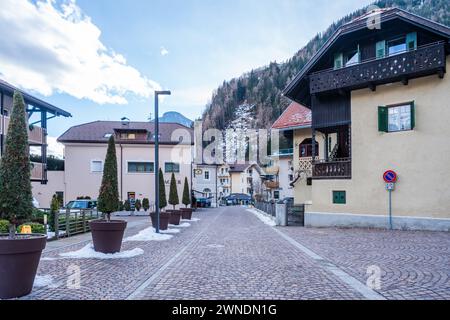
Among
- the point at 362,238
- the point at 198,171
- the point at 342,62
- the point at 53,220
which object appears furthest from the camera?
the point at 198,171

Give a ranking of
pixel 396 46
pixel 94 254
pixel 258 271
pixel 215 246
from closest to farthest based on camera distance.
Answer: pixel 258 271 < pixel 94 254 < pixel 215 246 < pixel 396 46

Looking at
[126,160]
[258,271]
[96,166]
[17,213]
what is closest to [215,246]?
[258,271]

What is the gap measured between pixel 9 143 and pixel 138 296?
3417 mm

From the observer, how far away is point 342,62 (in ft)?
64.6

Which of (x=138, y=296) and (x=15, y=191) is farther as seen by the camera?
(x=15, y=191)

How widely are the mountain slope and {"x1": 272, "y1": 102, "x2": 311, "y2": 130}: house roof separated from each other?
99.8m

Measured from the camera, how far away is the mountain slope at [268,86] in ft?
444

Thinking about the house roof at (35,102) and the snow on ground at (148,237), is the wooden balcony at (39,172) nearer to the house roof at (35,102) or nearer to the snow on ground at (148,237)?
the house roof at (35,102)

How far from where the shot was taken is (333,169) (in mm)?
19438

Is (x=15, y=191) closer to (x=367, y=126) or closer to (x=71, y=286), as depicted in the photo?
(x=71, y=286)

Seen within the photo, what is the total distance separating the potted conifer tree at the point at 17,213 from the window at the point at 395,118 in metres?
15.1

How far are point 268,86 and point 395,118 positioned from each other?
136549mm

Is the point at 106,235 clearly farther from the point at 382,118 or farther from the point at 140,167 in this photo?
the point at 140,167
